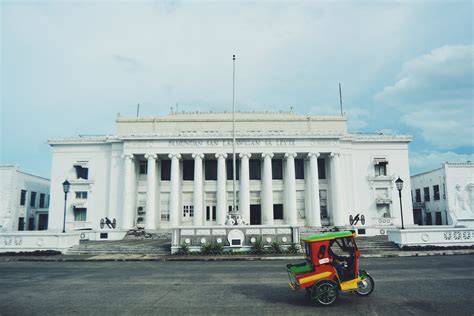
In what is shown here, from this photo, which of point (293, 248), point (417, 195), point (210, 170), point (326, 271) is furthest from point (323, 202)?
point (326, 271)

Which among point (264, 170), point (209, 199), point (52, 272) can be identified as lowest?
point (52, 272)

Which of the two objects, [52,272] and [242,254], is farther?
[242,254]

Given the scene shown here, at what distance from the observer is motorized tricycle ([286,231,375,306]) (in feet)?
28.6

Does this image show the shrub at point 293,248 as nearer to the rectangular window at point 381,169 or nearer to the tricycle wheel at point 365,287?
the tricycle wheel at point 365,287

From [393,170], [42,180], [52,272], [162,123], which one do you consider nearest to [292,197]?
[393,170]

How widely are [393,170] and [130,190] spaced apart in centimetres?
3443

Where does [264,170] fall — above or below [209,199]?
above

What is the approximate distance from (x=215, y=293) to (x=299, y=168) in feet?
117

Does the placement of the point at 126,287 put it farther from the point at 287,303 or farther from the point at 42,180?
the point at 42,180

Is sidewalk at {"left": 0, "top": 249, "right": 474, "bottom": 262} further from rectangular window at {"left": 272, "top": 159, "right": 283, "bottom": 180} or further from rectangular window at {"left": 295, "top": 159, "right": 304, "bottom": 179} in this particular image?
rectangular window at {"left": 272, "top": 159, "right": 283, "bottom": 180}

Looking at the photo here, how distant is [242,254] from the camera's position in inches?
858

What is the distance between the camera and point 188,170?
44.7 meters

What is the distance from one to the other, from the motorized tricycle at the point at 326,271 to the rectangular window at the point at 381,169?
3808 centimetres

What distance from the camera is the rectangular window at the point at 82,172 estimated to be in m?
44.7
